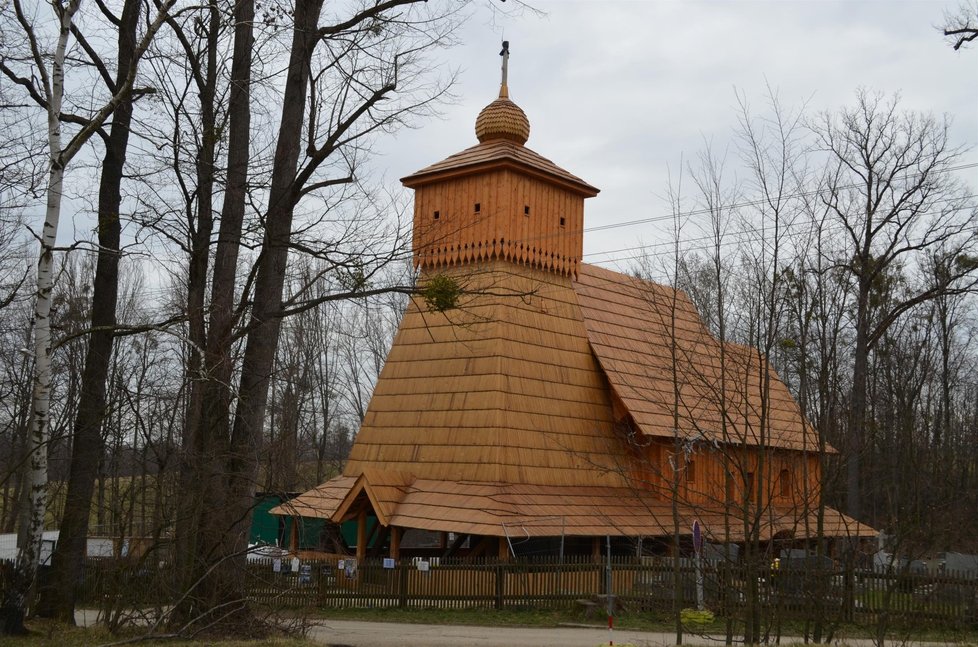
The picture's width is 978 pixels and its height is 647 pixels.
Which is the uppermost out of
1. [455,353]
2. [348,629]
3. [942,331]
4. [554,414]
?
[942,331]

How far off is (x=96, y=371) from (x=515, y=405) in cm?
1156

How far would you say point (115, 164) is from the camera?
15.2 meters

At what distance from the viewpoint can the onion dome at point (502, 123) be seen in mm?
28141

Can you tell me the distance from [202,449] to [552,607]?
11216 mm

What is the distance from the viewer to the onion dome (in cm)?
2814

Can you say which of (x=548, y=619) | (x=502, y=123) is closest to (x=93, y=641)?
(x=548, y=619)

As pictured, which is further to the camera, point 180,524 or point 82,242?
point 82,242

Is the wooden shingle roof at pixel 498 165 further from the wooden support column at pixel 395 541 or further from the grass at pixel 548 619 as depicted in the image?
the grass at pixel 548 619

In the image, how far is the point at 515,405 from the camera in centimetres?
2419

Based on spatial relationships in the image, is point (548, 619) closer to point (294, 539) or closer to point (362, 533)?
point (362, 533)

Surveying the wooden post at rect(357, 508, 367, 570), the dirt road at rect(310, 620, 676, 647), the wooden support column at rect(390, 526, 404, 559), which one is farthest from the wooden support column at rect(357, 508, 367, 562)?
the dirt road at rect(310, 620, 676, 647)

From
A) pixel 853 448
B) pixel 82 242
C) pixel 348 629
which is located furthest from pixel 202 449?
pixel 853 448

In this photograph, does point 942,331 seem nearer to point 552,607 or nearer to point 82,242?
point 552,607

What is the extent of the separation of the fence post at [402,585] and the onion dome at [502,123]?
12951 millimetres
